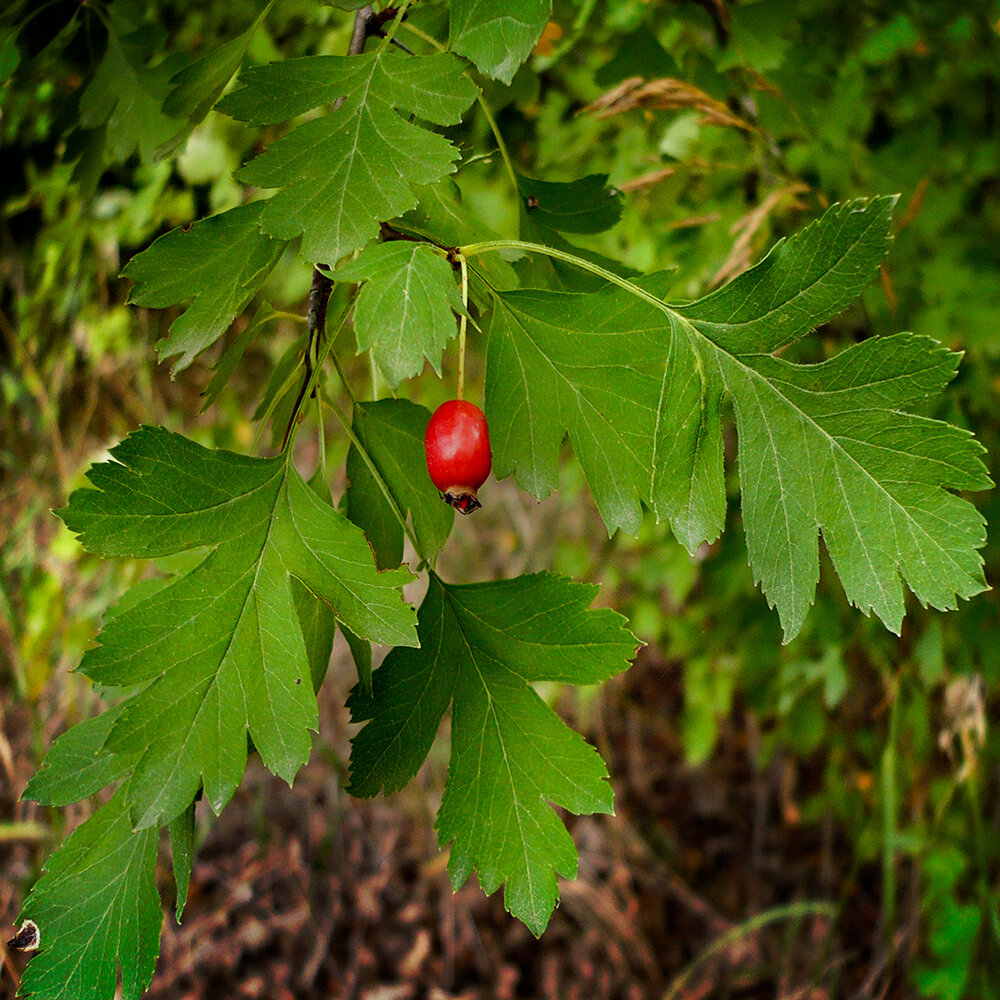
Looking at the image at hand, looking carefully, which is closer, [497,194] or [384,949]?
[497,194]

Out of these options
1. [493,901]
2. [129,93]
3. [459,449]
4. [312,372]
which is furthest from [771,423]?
[493,901]

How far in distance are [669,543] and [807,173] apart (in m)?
0.88

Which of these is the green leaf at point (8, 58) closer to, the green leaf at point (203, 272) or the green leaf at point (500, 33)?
the green leaf at point (203, 272)

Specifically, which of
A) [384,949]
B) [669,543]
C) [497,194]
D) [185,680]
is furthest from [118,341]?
[185,680]

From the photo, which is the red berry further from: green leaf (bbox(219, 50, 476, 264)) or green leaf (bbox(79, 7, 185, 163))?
green leaf (bbox(79, 7, 185, 163))

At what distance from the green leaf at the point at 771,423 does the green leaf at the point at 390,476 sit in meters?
0.09

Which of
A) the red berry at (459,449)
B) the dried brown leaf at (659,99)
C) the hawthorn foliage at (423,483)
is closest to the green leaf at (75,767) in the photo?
the hawthorn foliage at (423,483)

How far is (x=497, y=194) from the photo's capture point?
174 cm

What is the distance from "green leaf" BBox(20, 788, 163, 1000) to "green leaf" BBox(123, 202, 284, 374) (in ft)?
1.17

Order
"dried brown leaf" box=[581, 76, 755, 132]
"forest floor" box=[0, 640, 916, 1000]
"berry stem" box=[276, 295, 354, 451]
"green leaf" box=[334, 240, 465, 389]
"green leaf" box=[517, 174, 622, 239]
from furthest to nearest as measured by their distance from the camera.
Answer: "forest floor" box=[0, 640, 916, 1000] < "dried brown leaf" box=[581, 76, 755, 132] < "green leaf" box=[517, 174, 622, 239] < "berry stem" box=[276, 295, 354, 451] < "green leaf" box=[334, 240, 465, 389]

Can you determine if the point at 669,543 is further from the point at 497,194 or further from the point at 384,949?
the point at 384,949

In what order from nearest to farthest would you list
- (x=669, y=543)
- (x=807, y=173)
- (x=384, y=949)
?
(x=807, y=173)
(x=669, y=543)
(x=384, y=949)

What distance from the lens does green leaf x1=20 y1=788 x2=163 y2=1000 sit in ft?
2.08

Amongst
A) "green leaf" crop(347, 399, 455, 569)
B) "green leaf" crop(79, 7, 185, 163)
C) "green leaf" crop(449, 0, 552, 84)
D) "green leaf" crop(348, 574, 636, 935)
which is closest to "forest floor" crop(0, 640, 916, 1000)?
"green leaf" crop(348, 574, 636, 935)
